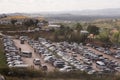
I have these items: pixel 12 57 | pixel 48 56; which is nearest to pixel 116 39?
pixel 48 56

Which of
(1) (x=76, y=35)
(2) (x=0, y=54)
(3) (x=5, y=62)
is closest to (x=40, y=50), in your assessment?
(2) (x=0, y=54)

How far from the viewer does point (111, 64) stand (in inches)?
1010

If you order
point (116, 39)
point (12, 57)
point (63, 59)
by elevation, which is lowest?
point (116, 39)

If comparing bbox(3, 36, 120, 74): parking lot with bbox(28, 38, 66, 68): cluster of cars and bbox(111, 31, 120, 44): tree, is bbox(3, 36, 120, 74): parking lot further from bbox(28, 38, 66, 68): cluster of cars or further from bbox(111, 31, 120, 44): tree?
bbox(111, 31, 120, 44): tree

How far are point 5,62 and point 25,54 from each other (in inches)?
205

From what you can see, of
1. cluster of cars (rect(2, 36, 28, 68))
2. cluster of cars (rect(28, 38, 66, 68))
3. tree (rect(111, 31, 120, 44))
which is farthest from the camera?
tree (rect(111, 31, 120, 44))

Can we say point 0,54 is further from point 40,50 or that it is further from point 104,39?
point 104,39

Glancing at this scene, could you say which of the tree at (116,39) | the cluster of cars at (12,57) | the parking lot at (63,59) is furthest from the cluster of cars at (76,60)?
the tree at (116,39)

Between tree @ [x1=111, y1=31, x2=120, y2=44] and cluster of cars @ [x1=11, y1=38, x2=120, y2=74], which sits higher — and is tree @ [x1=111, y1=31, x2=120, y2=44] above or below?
below

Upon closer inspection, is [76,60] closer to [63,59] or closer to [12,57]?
[63,59]

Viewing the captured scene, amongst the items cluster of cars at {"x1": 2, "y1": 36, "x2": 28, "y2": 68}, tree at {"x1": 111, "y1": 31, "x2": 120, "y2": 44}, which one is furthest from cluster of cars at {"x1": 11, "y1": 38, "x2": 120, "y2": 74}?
tree at {"x1": 111, "y1": 31, "x2": 120, "y2": 44}

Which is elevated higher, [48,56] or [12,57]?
[12,57]

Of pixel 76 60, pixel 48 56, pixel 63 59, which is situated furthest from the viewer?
pixel 48 56

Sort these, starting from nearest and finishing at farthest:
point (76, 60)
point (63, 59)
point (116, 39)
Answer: point (76, 60), point (63, 59), point (116, 39)
